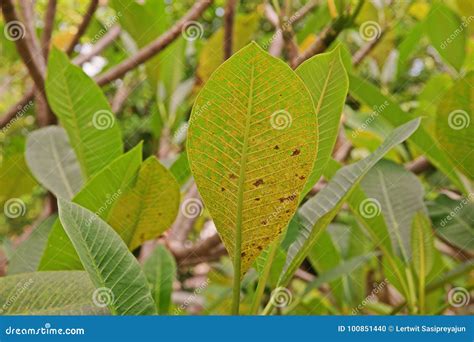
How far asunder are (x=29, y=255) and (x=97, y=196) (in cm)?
18

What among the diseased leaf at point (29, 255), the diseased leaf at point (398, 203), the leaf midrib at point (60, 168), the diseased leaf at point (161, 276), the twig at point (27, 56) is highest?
the twig at point (27, 56)

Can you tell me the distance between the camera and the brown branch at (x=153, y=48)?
0.89 m

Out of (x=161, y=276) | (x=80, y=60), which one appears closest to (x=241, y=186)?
(x=161, y=276)

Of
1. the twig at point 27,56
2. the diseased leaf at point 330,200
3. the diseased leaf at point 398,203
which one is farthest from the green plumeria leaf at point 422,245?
the twig at point 27,56

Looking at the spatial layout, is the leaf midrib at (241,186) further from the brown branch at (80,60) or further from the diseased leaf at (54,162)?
the brown branch at (80,60)

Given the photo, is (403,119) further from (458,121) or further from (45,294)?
(45,294)

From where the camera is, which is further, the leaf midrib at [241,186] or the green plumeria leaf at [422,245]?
the green plumeria leaf at [422,245]

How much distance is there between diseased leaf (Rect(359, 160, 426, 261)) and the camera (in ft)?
2.42

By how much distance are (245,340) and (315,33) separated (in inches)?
31.0

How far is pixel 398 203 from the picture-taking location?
0.75m

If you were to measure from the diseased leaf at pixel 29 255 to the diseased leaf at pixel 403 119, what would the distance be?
0.41m

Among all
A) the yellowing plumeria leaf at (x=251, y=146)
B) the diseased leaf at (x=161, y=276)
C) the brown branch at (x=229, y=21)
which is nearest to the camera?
the yellowing plumeria leaf at (x=251, y=146)

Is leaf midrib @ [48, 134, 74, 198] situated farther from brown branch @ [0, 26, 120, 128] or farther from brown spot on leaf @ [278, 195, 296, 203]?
brown spot on leaf @ [278, 195, 296, 203]

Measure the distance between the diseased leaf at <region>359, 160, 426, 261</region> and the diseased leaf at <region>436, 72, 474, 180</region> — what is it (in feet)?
0.24
